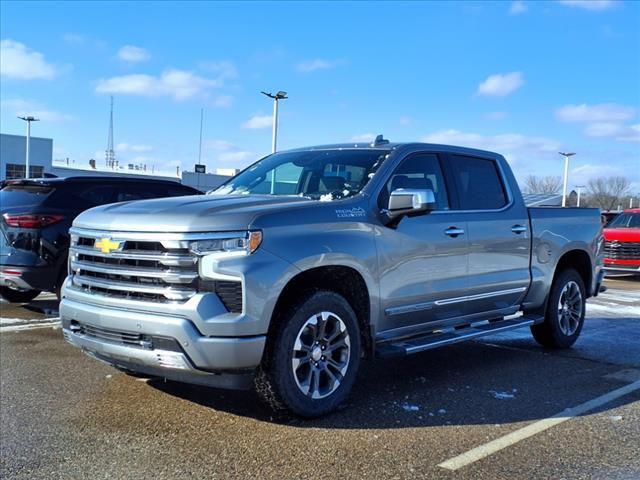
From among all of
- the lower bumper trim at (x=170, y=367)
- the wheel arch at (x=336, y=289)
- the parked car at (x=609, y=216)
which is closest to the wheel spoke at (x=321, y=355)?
the wheel arch at (x=336, y=289)

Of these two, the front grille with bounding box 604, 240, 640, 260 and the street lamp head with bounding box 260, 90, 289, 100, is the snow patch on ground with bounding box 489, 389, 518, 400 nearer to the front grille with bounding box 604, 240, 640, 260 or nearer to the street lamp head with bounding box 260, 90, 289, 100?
the front grille with bounding box 604, 240, 640, 260

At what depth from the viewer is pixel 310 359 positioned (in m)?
4.58

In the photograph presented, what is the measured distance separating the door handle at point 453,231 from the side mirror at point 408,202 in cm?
58

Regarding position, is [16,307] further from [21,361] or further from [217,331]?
[217,331]

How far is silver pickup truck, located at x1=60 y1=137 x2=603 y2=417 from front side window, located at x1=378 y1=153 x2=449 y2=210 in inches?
0.6

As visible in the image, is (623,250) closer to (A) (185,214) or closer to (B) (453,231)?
(B) (453,231)

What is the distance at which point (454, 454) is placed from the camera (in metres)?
4.04

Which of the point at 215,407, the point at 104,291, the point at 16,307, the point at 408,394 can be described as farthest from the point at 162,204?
the point at 16,307

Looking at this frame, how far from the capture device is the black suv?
754 centimetres

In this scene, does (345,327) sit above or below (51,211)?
below

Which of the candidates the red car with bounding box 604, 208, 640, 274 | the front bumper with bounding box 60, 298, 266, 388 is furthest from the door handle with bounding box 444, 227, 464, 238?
the red car with bounding box 604, 208, 640, 274

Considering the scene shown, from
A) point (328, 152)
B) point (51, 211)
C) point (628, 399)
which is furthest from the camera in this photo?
point (51, 211)

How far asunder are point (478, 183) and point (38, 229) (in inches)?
196

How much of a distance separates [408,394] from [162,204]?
2.47 metres
